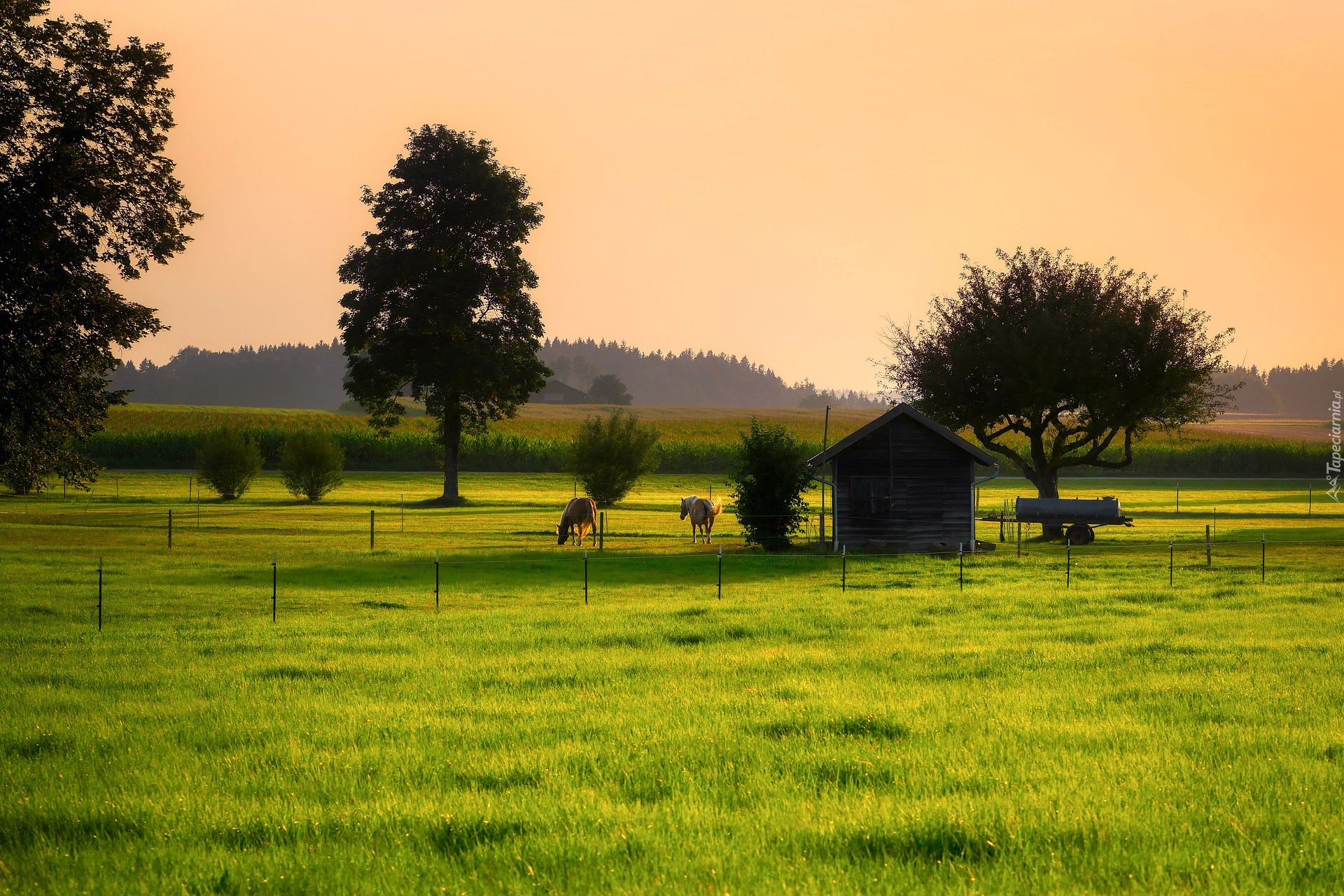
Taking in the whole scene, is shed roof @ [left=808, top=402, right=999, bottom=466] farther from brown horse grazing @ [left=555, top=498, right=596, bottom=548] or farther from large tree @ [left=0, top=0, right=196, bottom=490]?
large tree @ [left=0, top=0, right=196, bottom=490]

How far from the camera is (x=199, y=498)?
60094 millimetres

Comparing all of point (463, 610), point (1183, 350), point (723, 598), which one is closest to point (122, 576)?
point (463, 610)

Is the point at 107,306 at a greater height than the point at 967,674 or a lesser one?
greater

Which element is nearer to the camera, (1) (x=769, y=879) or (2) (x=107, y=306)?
(1) (x=769, y=879)

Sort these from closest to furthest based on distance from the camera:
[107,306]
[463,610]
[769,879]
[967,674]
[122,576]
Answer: [769,879]
[967,674]
[463,610]
[122,576]
[107,306]

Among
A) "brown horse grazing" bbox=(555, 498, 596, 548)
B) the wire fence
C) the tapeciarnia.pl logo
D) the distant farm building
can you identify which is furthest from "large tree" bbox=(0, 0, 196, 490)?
the distant farm building

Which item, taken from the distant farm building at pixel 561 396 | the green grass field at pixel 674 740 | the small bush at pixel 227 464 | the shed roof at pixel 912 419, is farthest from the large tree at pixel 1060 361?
the distant farm building at pixel 561 396

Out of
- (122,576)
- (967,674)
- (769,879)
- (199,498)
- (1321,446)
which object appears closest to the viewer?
(769,879)

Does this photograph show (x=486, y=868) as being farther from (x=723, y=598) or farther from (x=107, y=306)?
(x=107, y=306)

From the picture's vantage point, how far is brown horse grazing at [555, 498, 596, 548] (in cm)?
3938

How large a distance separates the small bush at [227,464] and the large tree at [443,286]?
22.7 feet

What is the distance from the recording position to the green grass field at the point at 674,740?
7.15 metres

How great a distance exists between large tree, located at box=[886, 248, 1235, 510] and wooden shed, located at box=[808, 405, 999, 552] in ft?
28.7

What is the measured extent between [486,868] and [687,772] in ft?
8.36
